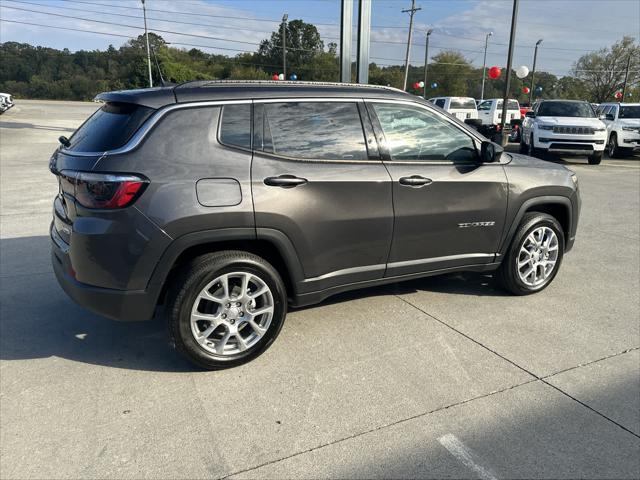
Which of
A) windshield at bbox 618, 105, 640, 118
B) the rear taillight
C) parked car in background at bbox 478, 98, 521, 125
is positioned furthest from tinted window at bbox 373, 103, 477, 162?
parked car in background at bbox 478, 98, 521, 125

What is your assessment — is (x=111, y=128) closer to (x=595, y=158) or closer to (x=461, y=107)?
(x=595, y=158)

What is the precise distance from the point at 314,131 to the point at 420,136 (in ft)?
3.01

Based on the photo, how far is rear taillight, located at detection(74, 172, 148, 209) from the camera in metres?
2.88

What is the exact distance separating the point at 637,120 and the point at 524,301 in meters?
16.3

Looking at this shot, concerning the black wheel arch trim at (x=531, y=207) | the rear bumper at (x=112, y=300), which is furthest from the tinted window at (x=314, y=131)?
the black wheel arch trim at (x=531, y=207)

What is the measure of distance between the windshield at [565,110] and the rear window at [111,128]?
49.7 ft

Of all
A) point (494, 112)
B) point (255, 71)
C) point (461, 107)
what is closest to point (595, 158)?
point (461, 107)

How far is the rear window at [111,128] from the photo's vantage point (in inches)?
120

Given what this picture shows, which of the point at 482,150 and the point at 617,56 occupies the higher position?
the point at 617,56

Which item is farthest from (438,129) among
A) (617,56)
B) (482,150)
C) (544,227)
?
(617,56)

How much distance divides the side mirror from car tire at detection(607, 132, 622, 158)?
649 inches

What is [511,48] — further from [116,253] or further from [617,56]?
[617,56]

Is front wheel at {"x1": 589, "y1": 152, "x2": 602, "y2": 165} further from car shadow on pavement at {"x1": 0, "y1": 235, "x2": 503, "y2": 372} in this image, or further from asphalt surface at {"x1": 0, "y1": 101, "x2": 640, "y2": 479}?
car shadow on pavement at {"x1": 0, "y1": 235, "x2": 503, "y2": 372}

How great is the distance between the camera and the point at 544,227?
452cm
